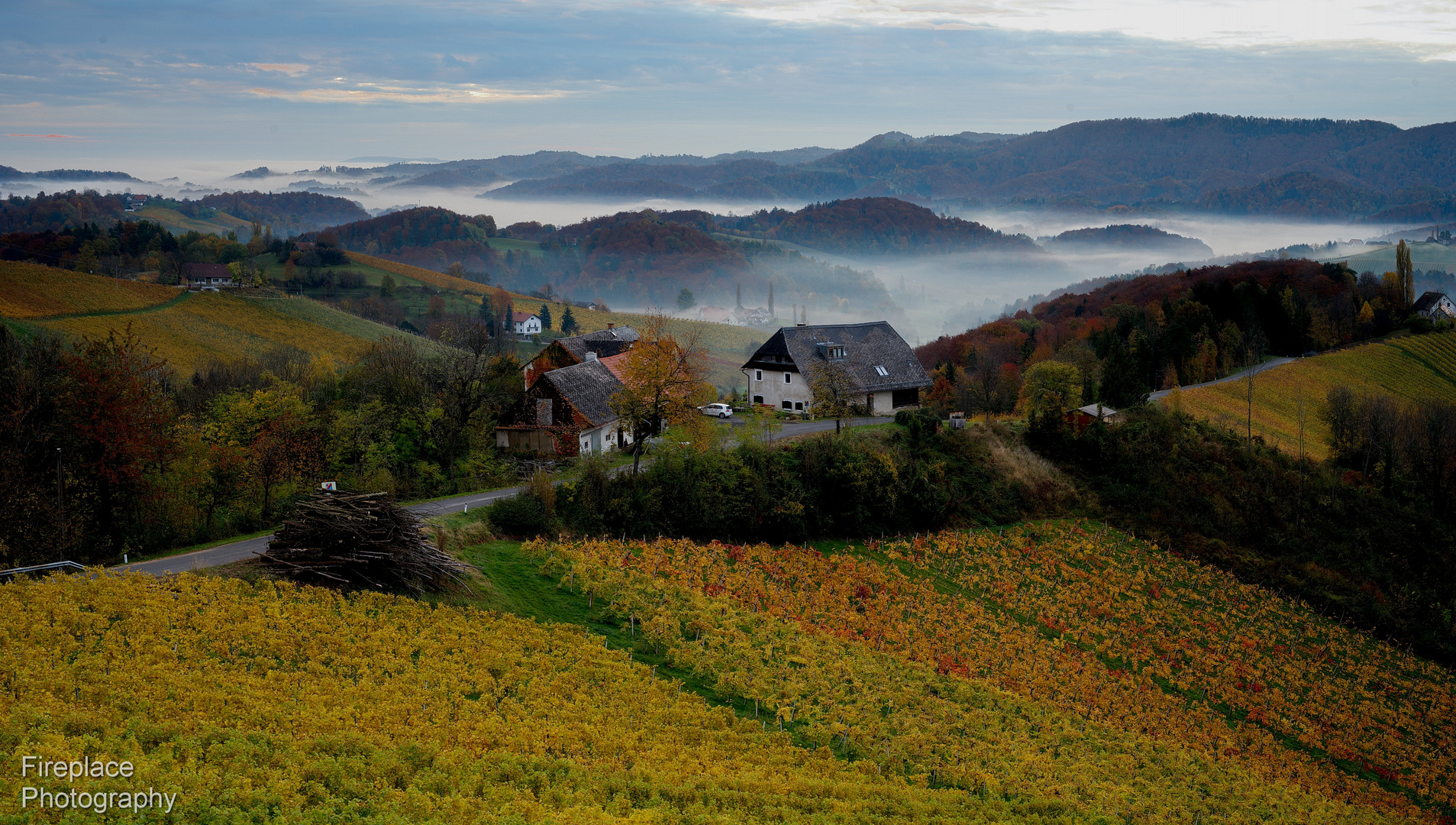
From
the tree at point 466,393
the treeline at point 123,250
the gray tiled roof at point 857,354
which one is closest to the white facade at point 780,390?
the gray tiled roof at point 857,354

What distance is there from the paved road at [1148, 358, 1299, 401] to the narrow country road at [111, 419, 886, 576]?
4974 cm

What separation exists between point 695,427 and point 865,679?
1715cm

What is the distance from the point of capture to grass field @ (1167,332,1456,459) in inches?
2525

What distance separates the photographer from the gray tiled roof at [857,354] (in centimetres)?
5750

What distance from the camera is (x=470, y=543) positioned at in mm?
30375

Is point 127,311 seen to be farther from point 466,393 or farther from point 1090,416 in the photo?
point 1090,416

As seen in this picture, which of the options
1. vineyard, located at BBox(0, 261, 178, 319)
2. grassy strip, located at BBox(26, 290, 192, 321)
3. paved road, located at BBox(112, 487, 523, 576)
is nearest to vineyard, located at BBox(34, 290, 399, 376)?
grassy strip, located at BBox(26, 290, 192, 321)

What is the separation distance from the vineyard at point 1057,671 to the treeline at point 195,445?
39.4 ft

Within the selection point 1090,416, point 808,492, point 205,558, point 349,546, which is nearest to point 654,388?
point 808,492

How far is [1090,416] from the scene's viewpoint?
5538 cm

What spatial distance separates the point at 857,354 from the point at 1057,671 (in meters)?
30.0

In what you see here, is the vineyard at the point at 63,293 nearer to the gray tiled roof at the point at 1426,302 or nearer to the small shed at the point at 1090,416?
the small shed at the point at 1090,416

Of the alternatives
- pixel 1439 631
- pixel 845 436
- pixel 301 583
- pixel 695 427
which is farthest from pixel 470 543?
pixel 1439 631

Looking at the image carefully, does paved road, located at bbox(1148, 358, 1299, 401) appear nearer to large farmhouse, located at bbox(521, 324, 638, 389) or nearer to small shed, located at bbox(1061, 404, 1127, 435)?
small shed, located at bbox(1061, 404, 1127, 435)
